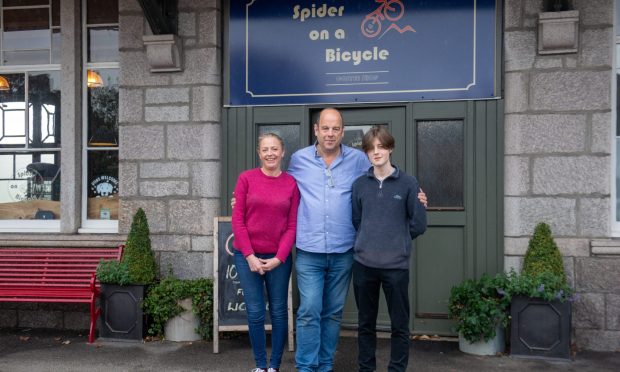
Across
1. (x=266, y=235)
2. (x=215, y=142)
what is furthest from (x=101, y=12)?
(x=266, y=235)

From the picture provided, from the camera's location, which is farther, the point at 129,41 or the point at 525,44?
the point at 129,41

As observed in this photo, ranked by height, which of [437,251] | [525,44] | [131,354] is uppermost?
[525,44]

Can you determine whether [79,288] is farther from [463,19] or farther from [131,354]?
[463,19]

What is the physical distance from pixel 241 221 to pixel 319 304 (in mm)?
770

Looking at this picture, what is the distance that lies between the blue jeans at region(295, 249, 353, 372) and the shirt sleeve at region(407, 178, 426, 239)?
476 mm

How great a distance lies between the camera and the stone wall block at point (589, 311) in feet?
18.2

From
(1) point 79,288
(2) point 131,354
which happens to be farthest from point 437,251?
(1) point 79,288

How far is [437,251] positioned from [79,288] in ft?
11.2

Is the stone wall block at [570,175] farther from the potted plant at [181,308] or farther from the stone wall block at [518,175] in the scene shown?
the potted plant at [181,308]

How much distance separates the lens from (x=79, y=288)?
20.3 feet

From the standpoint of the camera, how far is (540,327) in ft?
17.2

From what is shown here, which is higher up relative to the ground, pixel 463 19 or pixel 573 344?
pixel 463 19

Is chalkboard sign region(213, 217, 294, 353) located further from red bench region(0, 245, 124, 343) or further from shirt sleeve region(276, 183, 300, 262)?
shirt sleeve region(276, 183, 300, 262)

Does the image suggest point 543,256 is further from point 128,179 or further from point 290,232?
point 128,179
